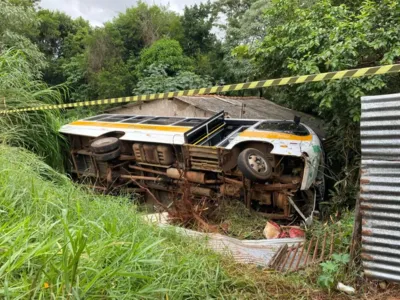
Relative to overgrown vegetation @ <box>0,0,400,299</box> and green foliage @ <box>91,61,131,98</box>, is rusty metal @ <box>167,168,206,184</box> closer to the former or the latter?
overgrown vegetation @ <box>0,0,400,299</box>

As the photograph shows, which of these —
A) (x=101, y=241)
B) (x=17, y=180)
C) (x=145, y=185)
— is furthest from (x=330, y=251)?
(x=145, y=185)

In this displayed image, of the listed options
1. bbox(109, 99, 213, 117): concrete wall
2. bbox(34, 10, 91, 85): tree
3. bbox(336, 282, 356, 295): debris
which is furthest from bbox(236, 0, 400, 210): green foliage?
bbox(34, 10, 91, 85): tree

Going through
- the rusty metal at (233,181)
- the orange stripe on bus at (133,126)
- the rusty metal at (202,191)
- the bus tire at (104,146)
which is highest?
the orange stripe on bus at (133,126)

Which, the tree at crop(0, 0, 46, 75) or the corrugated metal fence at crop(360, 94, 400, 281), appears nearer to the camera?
the corrugated metal fence at crop(360, 94, 400, 281)

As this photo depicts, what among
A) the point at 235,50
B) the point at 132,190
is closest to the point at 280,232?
the point at 132,190

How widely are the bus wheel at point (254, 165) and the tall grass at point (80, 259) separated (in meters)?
2.07

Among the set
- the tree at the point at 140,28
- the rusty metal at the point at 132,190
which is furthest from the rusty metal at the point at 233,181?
the tree at the point at 140,28

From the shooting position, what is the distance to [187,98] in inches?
424

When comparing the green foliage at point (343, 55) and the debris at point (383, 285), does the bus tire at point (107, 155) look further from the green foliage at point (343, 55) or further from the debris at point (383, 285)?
the debris at point (383, 285)

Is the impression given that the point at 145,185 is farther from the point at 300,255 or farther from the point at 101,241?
the point at 101,241

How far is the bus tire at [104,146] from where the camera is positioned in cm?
663

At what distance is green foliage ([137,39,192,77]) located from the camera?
16938 millimetres

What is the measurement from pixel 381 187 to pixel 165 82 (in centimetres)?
1383

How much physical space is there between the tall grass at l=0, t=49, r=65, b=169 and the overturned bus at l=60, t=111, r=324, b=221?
0.59 metres
